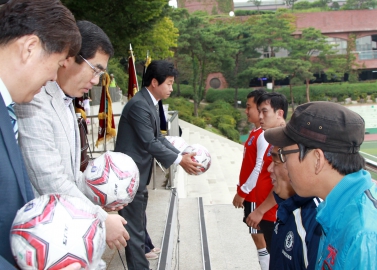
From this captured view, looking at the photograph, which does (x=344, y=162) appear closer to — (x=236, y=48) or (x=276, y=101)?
(x=276, y=101)

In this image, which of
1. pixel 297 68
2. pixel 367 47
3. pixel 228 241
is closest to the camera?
pixel 228 241

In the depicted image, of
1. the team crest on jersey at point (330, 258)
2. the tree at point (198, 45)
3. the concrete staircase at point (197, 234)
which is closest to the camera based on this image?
the team crest on jersey at point (330, 258)

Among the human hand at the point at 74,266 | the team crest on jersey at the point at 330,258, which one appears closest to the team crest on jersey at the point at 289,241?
the team crest on jersey at the point at 330,258

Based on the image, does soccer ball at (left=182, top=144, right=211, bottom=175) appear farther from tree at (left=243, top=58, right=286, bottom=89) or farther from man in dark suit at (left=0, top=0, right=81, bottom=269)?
tree at (left=243, top=58, right=286, bottom=89)

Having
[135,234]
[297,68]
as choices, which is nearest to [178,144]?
[135,234]

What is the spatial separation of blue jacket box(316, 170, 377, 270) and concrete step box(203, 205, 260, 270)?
377cm

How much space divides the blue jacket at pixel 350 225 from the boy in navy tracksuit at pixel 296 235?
0.23 meters

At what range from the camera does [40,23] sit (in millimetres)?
1316

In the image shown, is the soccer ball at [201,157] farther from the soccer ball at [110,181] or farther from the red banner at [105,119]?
the red banner at [105,119]

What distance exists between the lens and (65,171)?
1.97m

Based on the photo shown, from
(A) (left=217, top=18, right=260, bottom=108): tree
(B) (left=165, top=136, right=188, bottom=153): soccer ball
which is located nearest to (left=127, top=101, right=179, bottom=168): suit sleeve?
(B) (left=165, top=136, right=188, bottom=153): soccer ball

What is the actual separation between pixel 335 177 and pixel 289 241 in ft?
1.50

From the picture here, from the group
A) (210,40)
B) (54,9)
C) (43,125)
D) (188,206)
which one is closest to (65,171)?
(43,125)

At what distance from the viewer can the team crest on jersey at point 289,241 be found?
1717mm
